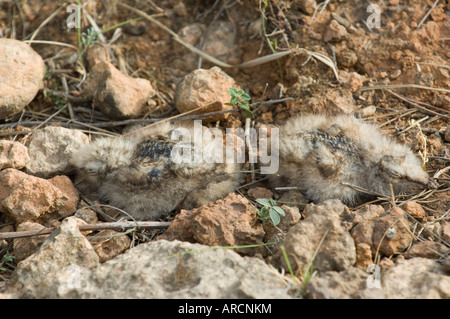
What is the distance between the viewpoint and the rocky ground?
2.53m

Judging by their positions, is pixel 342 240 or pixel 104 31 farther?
pixel 104 31

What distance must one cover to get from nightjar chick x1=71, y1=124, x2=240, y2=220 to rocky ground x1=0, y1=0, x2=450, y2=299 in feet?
0.47

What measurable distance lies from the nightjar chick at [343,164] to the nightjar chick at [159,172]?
434mm

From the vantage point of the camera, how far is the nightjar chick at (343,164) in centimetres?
335

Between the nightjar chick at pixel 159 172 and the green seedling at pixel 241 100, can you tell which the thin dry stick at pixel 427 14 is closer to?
the green seedling at pixel 241 100

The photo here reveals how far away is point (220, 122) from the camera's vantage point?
159 inches

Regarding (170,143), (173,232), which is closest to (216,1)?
(170,143)

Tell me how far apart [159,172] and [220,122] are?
999mm

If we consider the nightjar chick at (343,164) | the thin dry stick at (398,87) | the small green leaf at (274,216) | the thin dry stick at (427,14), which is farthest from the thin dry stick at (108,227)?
the thin dry stick at (427,14)

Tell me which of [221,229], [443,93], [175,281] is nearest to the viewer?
[175,281]

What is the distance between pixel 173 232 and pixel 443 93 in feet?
8.40
